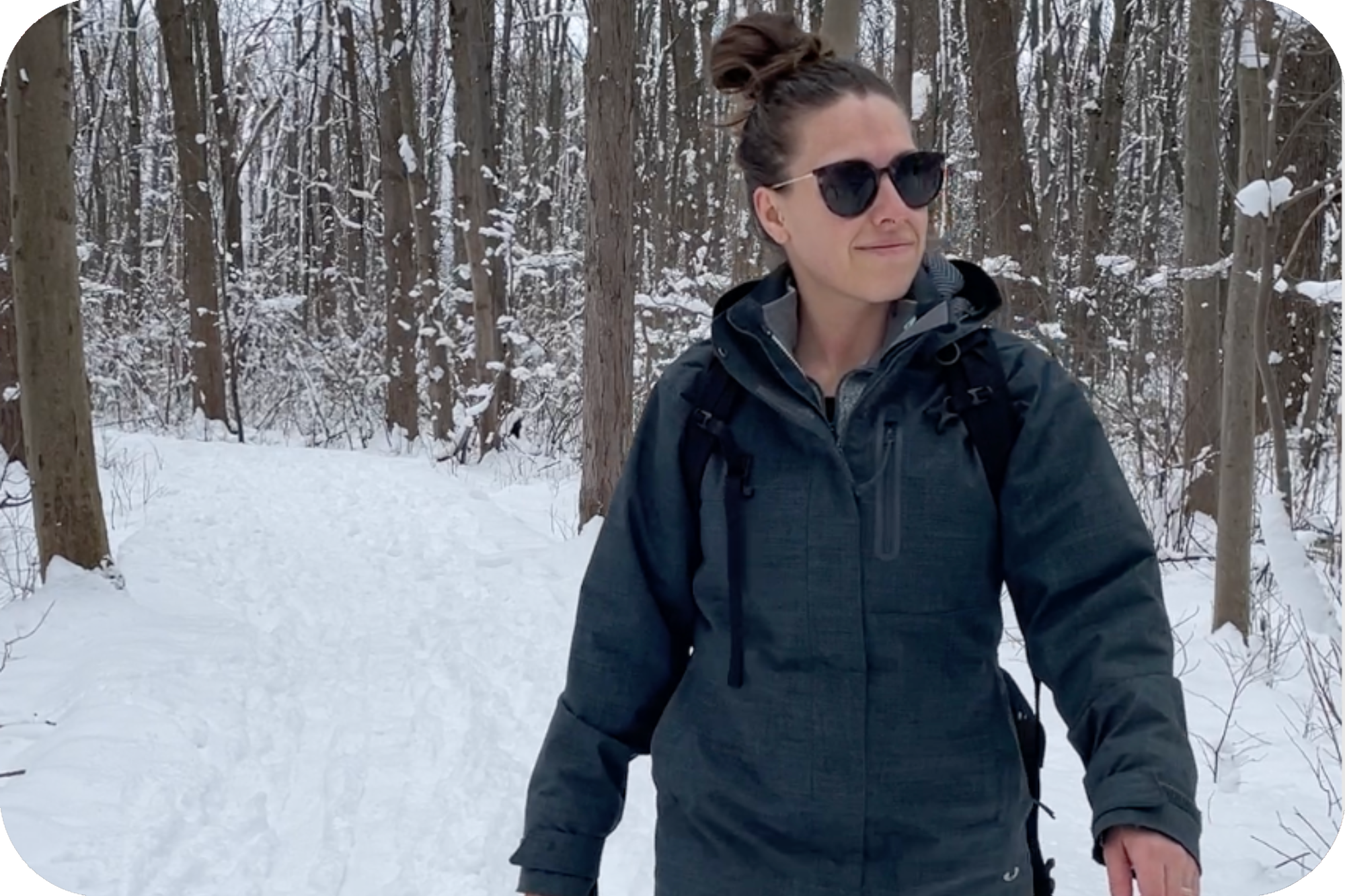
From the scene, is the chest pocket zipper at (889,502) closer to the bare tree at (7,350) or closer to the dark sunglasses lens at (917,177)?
the dark sunglasses lens at (917,177)

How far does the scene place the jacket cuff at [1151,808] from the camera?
1.32 meters

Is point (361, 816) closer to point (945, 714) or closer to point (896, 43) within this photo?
point (945, 714)

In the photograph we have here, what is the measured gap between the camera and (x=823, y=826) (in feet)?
5.08

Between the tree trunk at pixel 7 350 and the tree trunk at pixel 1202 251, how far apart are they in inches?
325

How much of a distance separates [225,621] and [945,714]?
558 centimetres

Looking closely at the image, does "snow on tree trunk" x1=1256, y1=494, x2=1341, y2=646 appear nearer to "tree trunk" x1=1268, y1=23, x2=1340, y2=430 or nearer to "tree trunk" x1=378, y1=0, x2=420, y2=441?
"tree trunk" x1=1268, y1=23, x2=1340, y2=430

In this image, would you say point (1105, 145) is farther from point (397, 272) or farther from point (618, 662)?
point (618, 662)

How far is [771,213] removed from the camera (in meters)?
1.84

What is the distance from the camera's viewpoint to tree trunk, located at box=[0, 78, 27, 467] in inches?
330

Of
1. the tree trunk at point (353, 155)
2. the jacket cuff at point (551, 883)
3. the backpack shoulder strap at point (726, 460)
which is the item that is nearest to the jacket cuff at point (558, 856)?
the jacket cuff at point (551, 883)

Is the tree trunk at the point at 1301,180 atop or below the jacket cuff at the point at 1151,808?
atop

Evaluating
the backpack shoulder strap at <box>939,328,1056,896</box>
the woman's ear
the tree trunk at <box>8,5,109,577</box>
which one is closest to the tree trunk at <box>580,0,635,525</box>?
the tree trunk at <box>8,5,109,577</box>

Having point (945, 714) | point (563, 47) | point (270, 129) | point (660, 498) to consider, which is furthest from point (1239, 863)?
point (270, 129)

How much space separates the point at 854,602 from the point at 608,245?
21.1 feet
